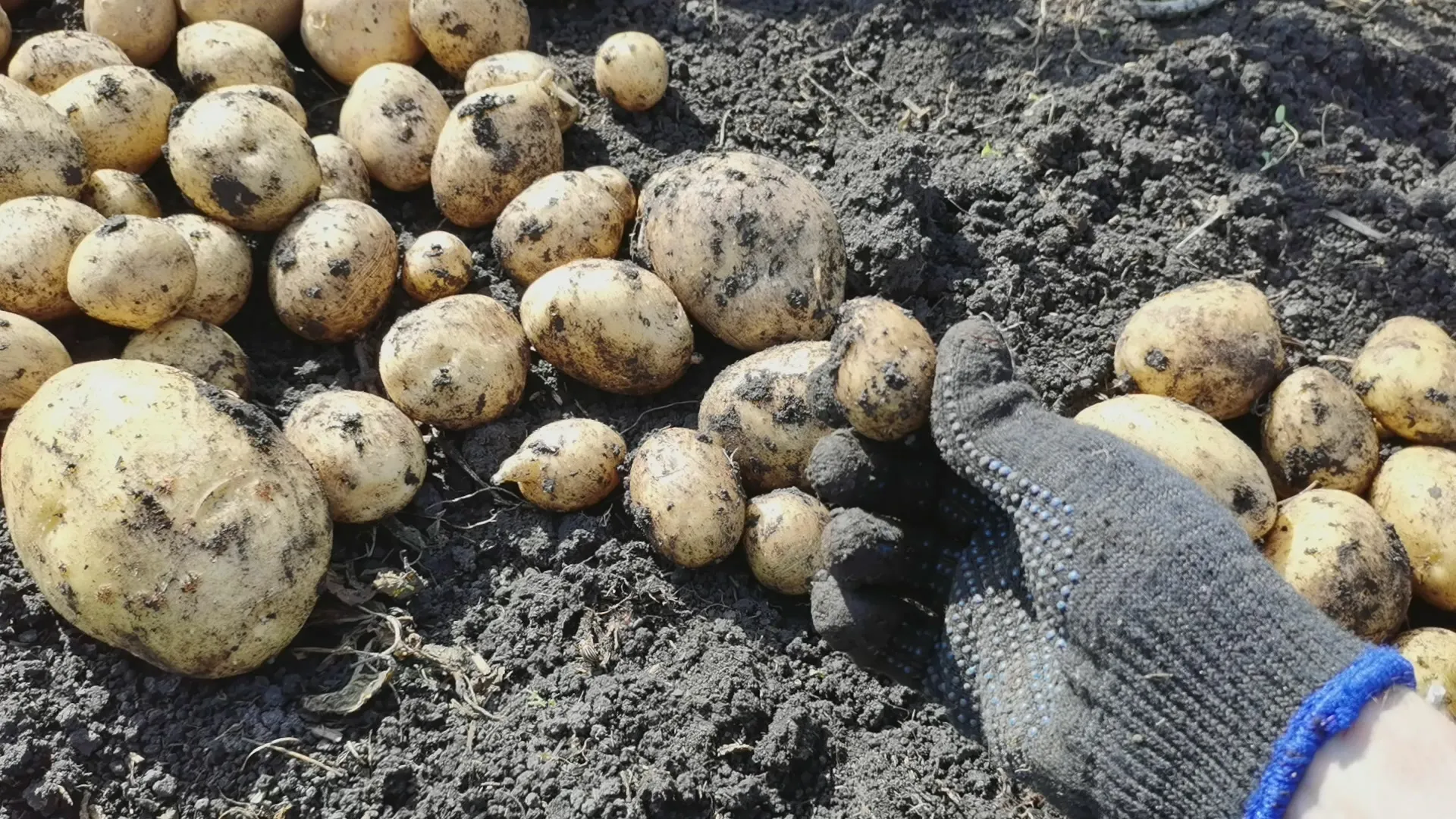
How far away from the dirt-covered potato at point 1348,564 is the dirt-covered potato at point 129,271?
2771 mm

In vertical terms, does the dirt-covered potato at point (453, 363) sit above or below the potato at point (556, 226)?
below

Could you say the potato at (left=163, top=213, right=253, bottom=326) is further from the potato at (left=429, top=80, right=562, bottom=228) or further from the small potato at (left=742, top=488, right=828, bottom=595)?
the small potato at (left=742, top=488, right=828, bottom=595)

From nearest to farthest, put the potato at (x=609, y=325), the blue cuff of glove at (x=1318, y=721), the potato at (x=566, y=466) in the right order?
the blue cuff of glove at (x=1318, y=721)
the potato at (x=566, y=466)
the potato at (x=609, y=325)

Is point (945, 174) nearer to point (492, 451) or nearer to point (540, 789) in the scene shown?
point (492, 451)

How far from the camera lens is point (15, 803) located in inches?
85.1

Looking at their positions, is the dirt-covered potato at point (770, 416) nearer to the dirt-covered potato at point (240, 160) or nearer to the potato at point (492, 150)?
the potato at point (492, 150)

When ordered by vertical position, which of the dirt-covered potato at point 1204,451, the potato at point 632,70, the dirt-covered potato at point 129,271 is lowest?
the dirt-covered potato at point 1204,451

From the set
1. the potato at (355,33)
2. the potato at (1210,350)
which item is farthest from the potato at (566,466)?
the potato at (355,33)

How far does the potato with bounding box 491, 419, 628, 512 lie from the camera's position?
2.51 m

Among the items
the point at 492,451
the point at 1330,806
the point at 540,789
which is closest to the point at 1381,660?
the point at 1330,806

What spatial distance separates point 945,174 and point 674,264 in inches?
35.3

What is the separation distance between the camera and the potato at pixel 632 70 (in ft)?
10.4

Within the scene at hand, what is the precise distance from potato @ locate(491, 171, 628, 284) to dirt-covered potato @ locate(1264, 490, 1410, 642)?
75.7 inches

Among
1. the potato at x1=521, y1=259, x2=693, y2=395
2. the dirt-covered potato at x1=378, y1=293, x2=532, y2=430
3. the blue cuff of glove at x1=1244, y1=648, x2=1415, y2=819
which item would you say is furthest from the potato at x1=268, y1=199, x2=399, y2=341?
the blue cuff of glove at x1=1244, y1=648, x2=1415, y2=819
